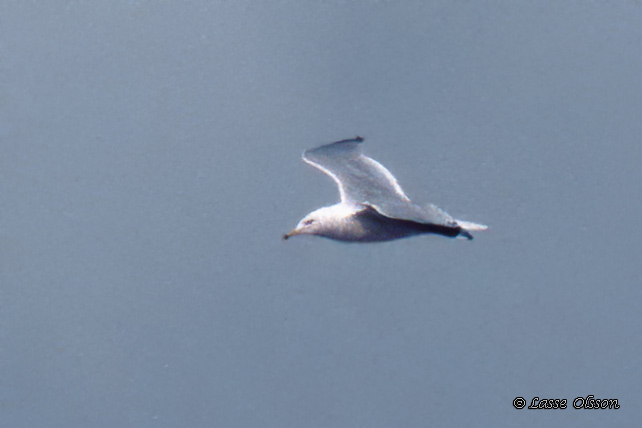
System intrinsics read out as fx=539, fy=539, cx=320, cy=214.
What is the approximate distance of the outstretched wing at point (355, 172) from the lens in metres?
2.58

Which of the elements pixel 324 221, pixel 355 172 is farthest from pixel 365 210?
pixel 355 172

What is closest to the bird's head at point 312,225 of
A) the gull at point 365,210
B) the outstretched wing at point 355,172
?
the gull at point 365,210

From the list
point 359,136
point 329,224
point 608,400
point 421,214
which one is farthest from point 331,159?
point 608,400

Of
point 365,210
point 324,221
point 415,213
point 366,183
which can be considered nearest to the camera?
point 415,213

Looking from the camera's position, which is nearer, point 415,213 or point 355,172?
point 415,213

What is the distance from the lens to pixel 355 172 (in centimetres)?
278

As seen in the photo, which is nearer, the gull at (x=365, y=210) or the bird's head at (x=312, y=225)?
the gull at (x=365, y=210)

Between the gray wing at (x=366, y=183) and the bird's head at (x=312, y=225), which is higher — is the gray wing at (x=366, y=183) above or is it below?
above

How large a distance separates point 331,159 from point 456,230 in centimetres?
88

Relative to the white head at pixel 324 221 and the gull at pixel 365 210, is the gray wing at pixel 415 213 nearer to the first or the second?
the gull at pixel 365 210

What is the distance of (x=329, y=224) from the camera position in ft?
8.32

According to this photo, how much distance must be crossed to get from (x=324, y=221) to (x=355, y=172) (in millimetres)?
377

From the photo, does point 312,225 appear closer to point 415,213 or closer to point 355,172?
point 355,172

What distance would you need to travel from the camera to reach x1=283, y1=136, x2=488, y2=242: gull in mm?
2301
